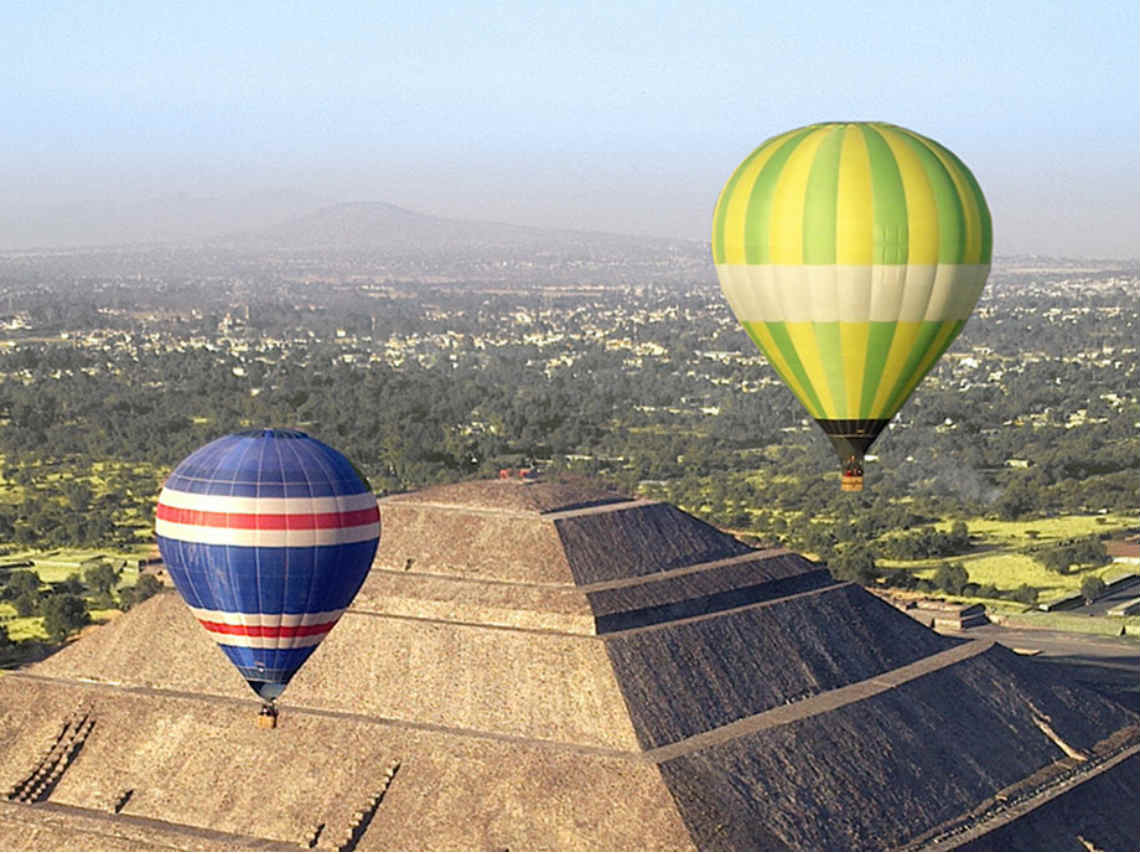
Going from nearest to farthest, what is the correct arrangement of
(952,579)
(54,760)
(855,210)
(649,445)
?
(855,210), (54,760), (952,579), (649,445)

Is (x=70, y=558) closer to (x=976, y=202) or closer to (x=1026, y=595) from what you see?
(x=1026, y=595)

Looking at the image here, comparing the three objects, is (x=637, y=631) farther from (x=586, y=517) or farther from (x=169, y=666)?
(x=169, y=666)

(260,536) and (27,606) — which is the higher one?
(260,536)

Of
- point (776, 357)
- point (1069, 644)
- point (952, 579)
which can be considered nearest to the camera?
point (776, 357)

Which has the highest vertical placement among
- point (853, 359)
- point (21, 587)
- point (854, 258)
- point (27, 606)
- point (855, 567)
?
point (854, 258)

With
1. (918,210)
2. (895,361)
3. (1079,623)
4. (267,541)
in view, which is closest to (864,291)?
(895,361)

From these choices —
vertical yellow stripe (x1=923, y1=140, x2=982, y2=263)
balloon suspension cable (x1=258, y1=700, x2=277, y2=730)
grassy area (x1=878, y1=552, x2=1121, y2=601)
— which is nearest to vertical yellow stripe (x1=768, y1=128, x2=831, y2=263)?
vertical yellow stripe (x1=923, y1=140, x2=982, y2=263)

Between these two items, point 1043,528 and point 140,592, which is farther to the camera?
point 1043,528
